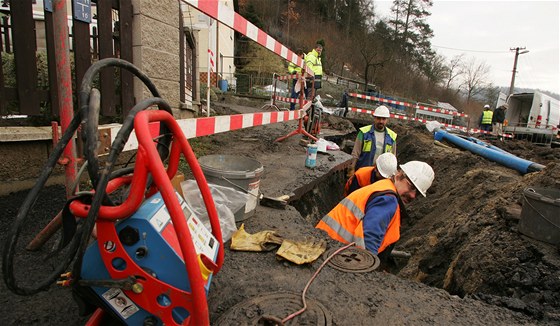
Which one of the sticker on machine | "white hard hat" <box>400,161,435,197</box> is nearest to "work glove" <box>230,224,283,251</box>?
the sticker on machine

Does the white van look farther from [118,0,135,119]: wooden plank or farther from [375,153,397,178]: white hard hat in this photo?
[118,0,135,119]: wooden plank

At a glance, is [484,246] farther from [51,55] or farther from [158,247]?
[51,55]

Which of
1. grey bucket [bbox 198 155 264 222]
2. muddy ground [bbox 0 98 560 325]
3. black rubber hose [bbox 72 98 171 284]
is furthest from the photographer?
grey bucket [bbox 198 155 264 222]

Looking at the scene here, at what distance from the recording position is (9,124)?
3670 mm

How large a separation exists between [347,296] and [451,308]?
0.64 m

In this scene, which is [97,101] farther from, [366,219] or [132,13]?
[132,13]

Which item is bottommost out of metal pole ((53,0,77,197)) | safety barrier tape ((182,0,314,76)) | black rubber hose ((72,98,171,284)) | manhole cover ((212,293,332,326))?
manhole cover ((212,293,332,326))

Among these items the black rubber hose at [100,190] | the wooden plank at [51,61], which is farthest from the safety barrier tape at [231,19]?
the black rubber hose at [100,190]

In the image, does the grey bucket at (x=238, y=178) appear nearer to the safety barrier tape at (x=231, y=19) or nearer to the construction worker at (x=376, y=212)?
the construction worker at (x=376, y=212)

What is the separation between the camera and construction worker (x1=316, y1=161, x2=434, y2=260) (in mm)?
2922

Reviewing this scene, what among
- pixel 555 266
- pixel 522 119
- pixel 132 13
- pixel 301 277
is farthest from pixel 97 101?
pixel 522 119

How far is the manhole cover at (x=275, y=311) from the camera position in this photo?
1.81m

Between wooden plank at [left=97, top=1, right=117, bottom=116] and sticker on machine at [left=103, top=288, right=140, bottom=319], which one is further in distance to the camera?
wooden plank at [left=97, top=1, right=117, bottom=116]

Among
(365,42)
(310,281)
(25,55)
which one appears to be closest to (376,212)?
(310,281)
